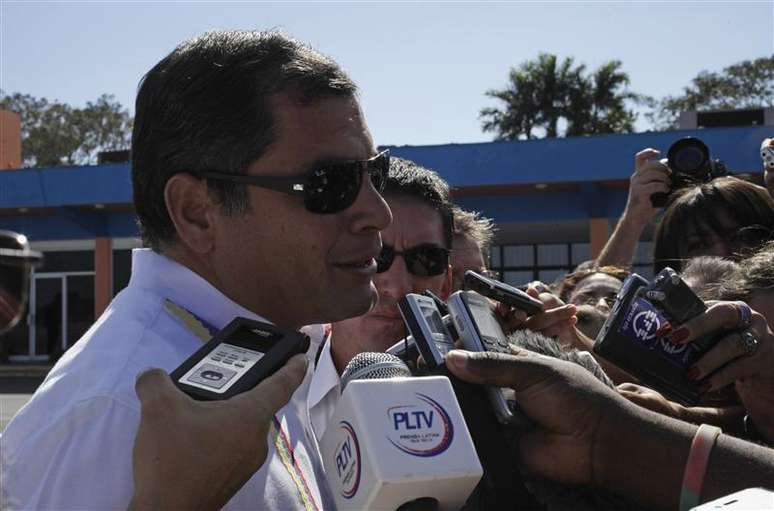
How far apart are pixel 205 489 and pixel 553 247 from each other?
65.5ft

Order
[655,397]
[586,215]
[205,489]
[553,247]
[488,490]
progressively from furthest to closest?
[553,247] < [586,215] < [655,397] < [488,490] < [205,489]

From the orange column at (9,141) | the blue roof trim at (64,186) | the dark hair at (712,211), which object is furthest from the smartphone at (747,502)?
the orange column at (9,141)

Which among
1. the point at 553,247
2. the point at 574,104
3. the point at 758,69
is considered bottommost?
the point at 553,247

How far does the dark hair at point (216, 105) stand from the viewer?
71.4 inches

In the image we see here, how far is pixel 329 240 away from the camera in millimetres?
1917

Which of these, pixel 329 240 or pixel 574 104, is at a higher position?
pixel 574 104

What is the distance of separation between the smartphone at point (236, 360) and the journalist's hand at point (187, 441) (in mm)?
31

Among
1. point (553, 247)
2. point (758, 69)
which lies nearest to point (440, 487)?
point (553, 247)

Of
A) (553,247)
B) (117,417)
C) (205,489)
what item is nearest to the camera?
(205,489)

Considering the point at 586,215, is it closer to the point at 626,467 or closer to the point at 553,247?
the point at 553,247

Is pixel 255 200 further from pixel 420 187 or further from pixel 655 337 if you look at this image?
pixel 420 187

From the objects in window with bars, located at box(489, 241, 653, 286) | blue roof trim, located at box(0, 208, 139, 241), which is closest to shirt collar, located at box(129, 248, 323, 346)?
window with bars, located at box(489, 241, 653, 286)

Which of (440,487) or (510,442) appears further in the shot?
(510,442)

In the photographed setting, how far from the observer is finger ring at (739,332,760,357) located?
Answer: 7.43 feet
